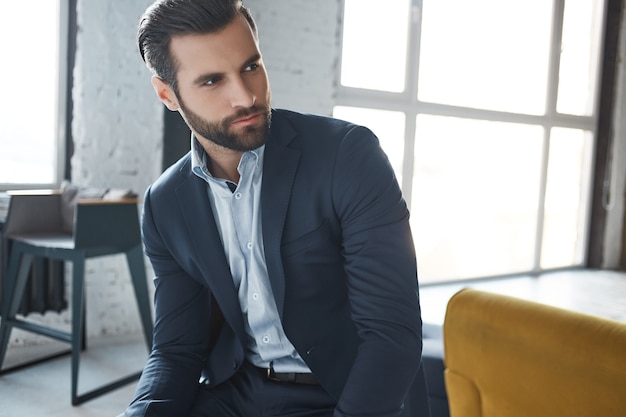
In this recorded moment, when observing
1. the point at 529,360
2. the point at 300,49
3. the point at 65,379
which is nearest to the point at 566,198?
the point at 300,49

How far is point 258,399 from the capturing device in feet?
4.08

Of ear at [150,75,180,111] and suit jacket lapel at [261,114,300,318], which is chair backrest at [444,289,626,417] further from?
ear at [150,75,180,111]

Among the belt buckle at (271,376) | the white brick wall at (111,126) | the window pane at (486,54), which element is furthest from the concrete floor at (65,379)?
the window pane at (486,54)

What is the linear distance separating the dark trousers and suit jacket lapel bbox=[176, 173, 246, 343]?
0.10 m

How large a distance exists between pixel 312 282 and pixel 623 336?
548 millimetres

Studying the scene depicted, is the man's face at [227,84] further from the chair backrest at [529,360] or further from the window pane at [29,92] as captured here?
the window pane at [29,92]

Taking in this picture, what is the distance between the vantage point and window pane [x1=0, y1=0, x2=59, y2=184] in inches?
139

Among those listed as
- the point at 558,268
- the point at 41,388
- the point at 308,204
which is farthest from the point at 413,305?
the point at 558,268

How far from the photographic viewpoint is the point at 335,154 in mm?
1196

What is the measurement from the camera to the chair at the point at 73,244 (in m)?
2.70

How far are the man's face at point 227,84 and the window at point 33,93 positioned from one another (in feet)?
8.81

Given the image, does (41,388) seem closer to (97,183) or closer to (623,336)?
(97,183)

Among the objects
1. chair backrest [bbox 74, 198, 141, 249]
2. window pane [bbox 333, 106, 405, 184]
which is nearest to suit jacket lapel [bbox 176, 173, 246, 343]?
chair backrest [bbox 74, 198, 141, 249]

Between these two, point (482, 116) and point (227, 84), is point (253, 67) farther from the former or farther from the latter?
point (482, 116)
